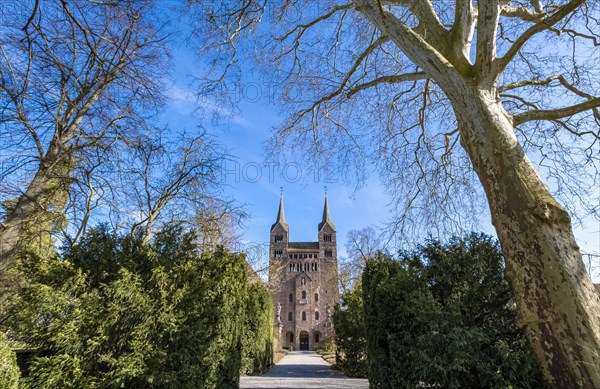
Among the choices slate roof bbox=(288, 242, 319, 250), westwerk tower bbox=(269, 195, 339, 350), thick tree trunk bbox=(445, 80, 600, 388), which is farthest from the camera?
slate roof bbox=(288, 242, 319, 250)

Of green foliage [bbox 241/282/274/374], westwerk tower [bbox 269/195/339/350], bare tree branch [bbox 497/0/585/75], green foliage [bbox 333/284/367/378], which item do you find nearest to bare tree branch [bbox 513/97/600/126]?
bare tree branch [bbox 497/0/585/75]

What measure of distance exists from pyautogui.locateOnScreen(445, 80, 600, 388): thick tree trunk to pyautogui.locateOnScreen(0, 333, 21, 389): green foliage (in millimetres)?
5732

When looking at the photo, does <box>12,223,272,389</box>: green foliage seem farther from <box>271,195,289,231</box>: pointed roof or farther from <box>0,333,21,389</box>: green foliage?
<box>271,195,289,231</box>: pointed roof

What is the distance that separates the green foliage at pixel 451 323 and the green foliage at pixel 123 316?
3017 mm

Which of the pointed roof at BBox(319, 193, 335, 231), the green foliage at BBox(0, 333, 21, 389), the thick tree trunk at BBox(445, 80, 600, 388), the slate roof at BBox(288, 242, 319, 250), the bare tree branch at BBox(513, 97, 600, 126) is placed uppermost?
the pointed roof at BBox(319, 193, 335, 231)

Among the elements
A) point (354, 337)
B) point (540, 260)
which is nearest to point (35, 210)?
point (540, 260)

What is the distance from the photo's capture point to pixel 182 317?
17.8 ft

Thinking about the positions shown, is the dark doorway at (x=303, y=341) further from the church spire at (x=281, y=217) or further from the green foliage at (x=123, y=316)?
the green foliage at (x=123, y=316)

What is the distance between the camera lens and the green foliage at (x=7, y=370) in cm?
386

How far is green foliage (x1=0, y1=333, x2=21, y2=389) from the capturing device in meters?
3.86

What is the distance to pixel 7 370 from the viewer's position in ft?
12.9

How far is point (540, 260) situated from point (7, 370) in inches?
234

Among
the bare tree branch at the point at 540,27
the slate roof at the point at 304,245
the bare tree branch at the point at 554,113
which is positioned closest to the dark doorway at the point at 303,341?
the slate roof at the point at 304,245

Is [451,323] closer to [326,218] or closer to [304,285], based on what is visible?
[304,285]
